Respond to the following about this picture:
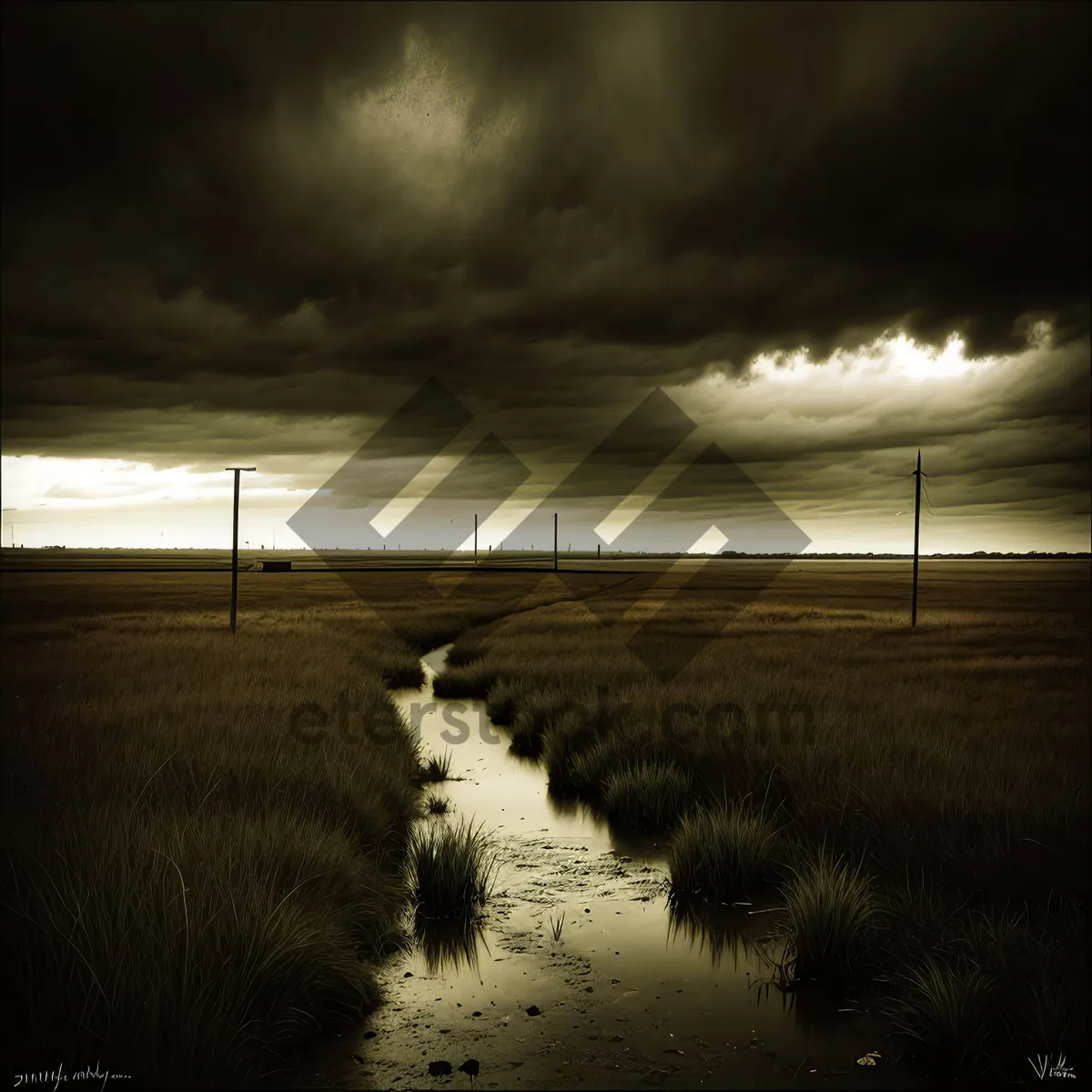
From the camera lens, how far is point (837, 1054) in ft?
15.9

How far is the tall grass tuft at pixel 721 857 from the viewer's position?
301 inches

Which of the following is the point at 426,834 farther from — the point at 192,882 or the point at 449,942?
the point at 192,882

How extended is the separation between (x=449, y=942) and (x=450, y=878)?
71 cm

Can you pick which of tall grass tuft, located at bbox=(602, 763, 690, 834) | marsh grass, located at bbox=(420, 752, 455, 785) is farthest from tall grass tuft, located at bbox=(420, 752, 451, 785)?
tall grass tuft, located at bbox=(602, 763, 690, 834)

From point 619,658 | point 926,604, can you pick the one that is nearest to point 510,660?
point 619,658

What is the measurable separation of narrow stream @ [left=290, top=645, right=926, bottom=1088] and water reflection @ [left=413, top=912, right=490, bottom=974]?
17 mm

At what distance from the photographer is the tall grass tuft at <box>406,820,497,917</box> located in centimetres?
709

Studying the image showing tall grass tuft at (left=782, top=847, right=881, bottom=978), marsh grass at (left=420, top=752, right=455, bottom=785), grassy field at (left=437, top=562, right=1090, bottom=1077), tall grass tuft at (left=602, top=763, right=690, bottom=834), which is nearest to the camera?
grassy field at (left=437, top=562, right=1090, bottom=1077)

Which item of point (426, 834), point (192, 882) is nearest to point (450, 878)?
point (426, 834)

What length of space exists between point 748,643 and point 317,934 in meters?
24.9
